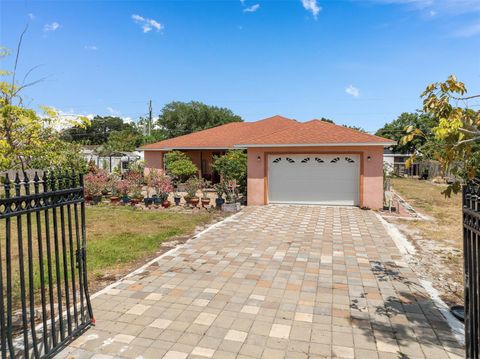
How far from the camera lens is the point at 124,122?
7062 cm

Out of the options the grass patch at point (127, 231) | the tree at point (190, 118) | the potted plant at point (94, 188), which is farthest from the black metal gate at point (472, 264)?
the tree at point (190, 118)

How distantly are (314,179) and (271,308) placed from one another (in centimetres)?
1036

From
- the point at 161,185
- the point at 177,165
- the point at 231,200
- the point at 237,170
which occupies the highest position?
the point at 177,165

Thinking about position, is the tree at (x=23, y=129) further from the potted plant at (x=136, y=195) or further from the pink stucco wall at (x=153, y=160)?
the pink stucco wall at (x=153, y=160)

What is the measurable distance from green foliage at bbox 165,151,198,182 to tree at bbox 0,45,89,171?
1382cm

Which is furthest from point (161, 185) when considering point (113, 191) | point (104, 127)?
point (104, 127)

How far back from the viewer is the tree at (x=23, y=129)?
416 centimetres

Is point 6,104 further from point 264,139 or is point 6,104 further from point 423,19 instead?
point 264,139

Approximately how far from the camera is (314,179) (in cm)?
1423

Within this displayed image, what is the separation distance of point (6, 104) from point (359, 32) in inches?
524

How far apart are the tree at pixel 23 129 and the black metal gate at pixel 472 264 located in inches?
173

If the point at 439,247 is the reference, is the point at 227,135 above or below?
above

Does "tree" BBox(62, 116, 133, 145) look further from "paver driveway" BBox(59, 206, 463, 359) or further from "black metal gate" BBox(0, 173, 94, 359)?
"black metal gate" BBox(0, 173, 94, 359)

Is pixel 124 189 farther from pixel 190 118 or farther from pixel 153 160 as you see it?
pixel 190 118
